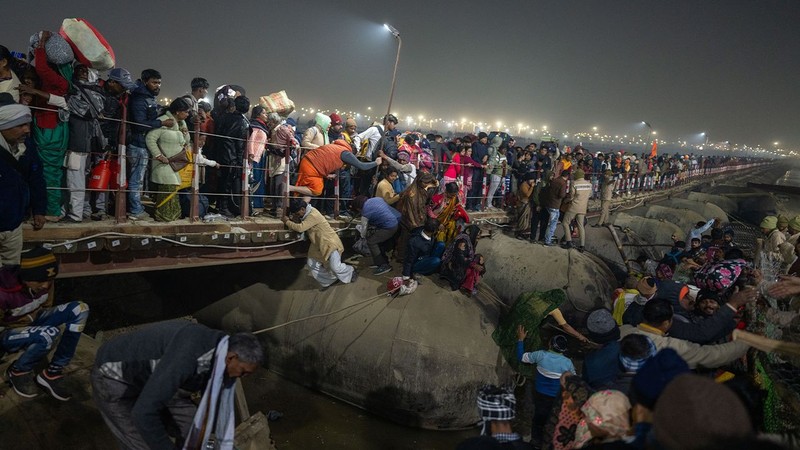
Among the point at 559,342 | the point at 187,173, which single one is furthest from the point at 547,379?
the point at 187,173

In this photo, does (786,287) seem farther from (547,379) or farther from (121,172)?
(121,172)

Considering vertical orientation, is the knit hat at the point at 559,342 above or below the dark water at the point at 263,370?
above

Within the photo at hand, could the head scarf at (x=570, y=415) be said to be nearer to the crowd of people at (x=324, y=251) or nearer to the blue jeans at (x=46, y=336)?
the crowd of people at (x=324, y=251)

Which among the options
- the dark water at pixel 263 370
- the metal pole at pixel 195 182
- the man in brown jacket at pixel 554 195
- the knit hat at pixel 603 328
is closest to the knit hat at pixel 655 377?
the knit hat at pixel 603 328

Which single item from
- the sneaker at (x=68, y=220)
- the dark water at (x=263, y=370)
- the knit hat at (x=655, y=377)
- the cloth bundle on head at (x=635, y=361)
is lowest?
the dark water at (x=263, y=370)

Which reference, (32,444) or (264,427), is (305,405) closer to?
(264,427)

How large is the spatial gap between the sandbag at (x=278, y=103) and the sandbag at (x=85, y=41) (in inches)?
116

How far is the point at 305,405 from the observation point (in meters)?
7.43

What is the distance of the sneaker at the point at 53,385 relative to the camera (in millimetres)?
4320

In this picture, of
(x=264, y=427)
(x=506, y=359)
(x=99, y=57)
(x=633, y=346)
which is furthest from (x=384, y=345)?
(x=99, y=57)

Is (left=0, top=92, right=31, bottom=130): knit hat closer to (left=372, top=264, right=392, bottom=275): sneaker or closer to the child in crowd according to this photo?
(left=372, top=264, right=392, bottom=275): sneaker

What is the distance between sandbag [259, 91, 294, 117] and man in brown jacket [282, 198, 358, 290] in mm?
2140

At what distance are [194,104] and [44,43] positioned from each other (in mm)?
2149

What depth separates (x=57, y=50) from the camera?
5020 mm
